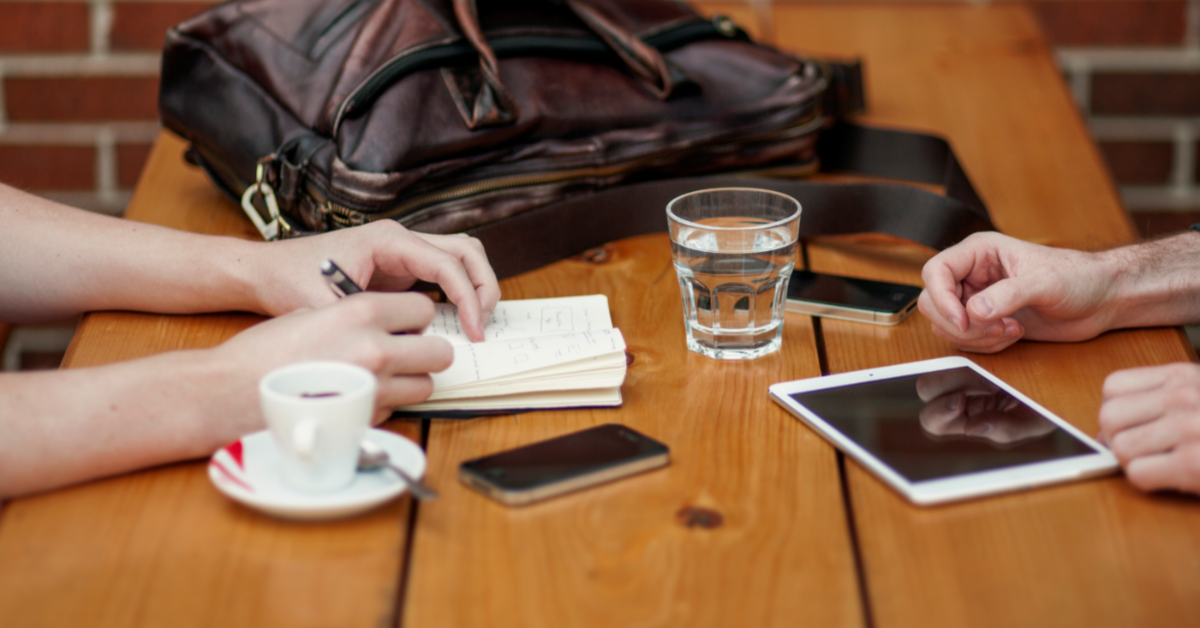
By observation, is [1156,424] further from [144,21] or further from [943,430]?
[144,21]

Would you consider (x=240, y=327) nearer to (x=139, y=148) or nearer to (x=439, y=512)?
(x=439, y=512)

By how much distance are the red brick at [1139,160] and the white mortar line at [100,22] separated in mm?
2010

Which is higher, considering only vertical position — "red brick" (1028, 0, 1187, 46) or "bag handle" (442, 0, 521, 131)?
"bag handle" (442, 0, 521, 131)

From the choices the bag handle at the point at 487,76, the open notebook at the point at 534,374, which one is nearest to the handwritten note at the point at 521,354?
the open notebook at the point at 534,374

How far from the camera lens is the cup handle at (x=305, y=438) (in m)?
0.63

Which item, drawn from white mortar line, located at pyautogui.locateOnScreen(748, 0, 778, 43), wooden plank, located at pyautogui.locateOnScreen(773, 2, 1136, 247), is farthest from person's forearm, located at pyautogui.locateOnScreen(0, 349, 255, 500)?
white mortar line, located at pyautogui.locateOnScreen(748, 0, 778, 43)

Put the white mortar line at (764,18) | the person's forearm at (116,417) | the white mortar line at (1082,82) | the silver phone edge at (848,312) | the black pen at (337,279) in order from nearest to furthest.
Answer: the person's forearm at (116,417)
the black pen at (337,279)
the silver phone edge at (848,312)
the white mortar line at (764,18)
the white mortar line at (1082,82)

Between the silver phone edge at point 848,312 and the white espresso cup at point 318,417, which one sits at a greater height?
the white espresso cup at point 318,417

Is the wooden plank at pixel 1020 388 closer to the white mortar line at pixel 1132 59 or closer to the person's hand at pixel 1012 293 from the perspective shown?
the person's hand at pixel 1012 293

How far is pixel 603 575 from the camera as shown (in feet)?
2.09

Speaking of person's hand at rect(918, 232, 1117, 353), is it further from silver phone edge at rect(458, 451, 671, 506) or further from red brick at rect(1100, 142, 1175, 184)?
red brick at rect(1100, 142, 1175, 184)

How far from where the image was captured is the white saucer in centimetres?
66

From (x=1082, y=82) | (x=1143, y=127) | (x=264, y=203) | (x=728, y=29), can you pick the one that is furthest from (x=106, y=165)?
(x=1143, y=127)

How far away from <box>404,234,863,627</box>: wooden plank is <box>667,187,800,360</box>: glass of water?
6 cm
